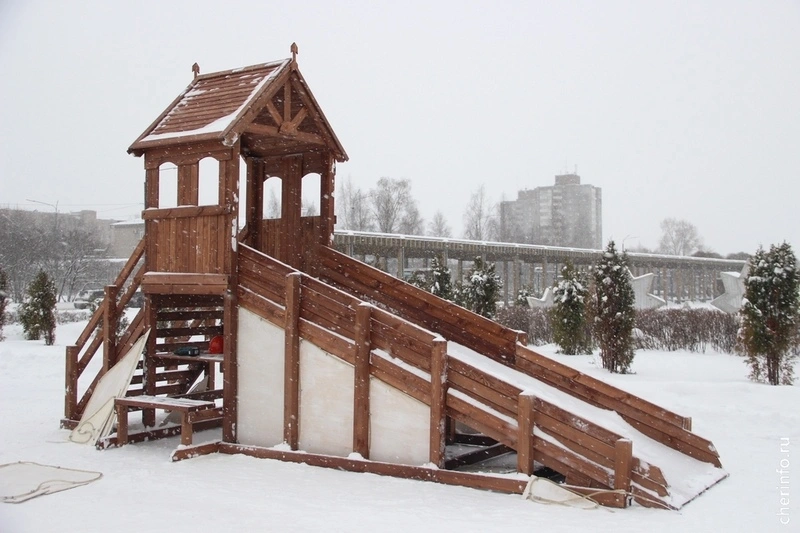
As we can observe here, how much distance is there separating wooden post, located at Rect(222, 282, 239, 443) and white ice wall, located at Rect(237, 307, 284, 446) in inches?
2.2

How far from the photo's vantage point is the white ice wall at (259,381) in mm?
8688

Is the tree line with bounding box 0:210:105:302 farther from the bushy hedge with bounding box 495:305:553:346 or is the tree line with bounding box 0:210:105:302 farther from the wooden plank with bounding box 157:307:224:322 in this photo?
the wooden plank with bounding box 157:307:224:322

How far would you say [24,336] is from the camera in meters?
25.2

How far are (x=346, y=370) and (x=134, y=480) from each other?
2.51 metres

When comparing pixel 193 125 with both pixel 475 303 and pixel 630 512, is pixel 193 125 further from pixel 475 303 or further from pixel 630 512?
pixel 475 303

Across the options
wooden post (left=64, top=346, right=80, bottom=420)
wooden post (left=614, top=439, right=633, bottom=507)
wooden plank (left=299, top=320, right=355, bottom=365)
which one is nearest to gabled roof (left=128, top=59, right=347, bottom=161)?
wooden plank (left=299, top=320, right=355, bottom=365)

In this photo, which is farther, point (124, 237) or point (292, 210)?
point (124, 237)

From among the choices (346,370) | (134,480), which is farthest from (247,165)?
(134,480)

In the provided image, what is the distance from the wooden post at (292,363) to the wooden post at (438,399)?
1847mm

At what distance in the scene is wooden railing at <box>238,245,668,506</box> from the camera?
6535mm

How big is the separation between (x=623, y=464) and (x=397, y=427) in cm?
243

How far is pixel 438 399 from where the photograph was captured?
289 inches

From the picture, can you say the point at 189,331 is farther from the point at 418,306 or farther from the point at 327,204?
the point at 418,306

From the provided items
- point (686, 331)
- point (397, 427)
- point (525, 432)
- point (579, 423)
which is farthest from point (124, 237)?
point (579, 423)
